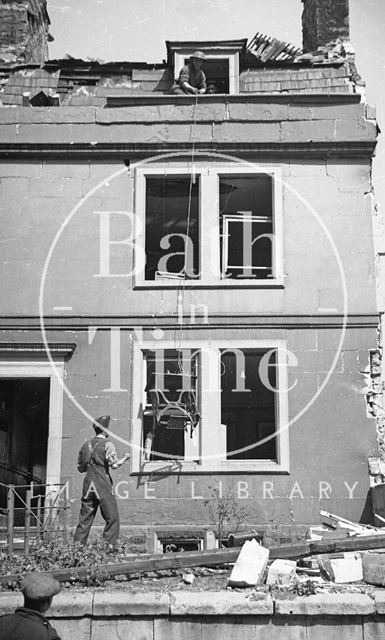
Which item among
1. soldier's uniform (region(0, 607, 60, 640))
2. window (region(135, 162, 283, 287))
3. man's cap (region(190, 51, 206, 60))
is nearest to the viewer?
soldier's uniform (region(0, 607, 60, 640))

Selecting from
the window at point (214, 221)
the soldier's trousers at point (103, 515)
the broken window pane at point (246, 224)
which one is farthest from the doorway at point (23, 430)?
the soldier's trousers at point (103, 515)

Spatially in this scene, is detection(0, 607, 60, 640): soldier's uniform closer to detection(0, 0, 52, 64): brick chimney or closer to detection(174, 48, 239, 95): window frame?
detection(174, 48, 239, 95): window frame

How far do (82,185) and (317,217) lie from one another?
4.34 meters

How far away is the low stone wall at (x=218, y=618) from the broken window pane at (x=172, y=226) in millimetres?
7764

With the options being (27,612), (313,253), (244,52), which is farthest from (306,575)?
(244,52)

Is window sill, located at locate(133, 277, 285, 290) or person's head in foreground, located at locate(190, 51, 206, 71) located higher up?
person's head in foreground, located at locate(190, 51, 206, 71)

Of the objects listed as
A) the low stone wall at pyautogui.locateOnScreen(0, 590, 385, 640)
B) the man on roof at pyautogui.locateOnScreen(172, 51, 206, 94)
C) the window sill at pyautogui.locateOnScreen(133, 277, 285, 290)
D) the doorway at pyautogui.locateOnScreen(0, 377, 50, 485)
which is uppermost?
the man on roof at pyautogui.locateOnScreen(172, 51, 206, 94)

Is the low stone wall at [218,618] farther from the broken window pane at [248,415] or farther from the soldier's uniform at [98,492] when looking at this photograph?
the broken window pane at [248,415]

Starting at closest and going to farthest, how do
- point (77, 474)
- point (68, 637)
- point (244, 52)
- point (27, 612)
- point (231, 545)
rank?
point (27, 612) < point (68, 637) < point (231, 545) < point (77, 474) < point (244, 52)

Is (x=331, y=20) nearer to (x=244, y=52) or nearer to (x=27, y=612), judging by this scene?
(x=244, y=52)

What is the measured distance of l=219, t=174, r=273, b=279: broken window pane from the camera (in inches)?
596

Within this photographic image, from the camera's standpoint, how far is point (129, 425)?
13.9m

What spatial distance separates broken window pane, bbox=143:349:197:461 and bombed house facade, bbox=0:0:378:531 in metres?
0.04

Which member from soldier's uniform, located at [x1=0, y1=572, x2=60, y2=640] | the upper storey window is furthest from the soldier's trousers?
the upper storey window
